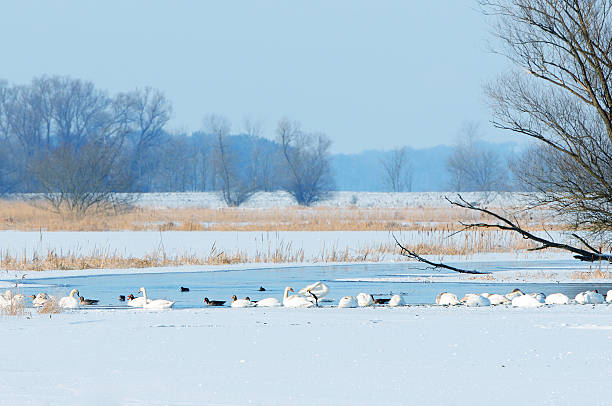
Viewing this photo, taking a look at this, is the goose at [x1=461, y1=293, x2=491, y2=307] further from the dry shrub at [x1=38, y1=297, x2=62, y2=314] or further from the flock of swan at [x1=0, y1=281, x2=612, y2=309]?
the dry shrub at [x1=38, y1=297, x2=62, y2=314]

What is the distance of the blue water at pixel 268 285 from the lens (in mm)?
15836

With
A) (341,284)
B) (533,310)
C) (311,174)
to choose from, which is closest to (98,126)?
(311,174)

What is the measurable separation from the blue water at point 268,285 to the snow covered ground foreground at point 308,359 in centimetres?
371

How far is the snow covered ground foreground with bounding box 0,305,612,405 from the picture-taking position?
21.2ft

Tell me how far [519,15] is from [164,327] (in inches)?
449

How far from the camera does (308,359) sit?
7961mm

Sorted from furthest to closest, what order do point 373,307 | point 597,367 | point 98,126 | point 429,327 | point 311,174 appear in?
point 98,126 < point 311,174 < point 373,307 < point 429,327 < point 597,367

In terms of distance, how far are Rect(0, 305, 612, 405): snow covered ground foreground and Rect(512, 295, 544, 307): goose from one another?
4.12ft

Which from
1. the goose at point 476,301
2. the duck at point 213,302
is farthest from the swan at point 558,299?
the duck at point 213,302

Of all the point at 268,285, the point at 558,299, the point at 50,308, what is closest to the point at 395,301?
the point at 558,299

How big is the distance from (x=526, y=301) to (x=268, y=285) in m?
6.41

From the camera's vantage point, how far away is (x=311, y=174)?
234 ft

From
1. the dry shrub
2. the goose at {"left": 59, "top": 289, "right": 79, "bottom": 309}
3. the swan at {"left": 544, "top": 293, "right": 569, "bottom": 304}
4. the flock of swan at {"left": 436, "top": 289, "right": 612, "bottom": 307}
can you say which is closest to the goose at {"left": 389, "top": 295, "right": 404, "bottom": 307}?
the flock of swan at {"left": 436, "top": 289, "right": 612, "bottom": 307}

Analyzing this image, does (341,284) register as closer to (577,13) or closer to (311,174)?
(577,13)
